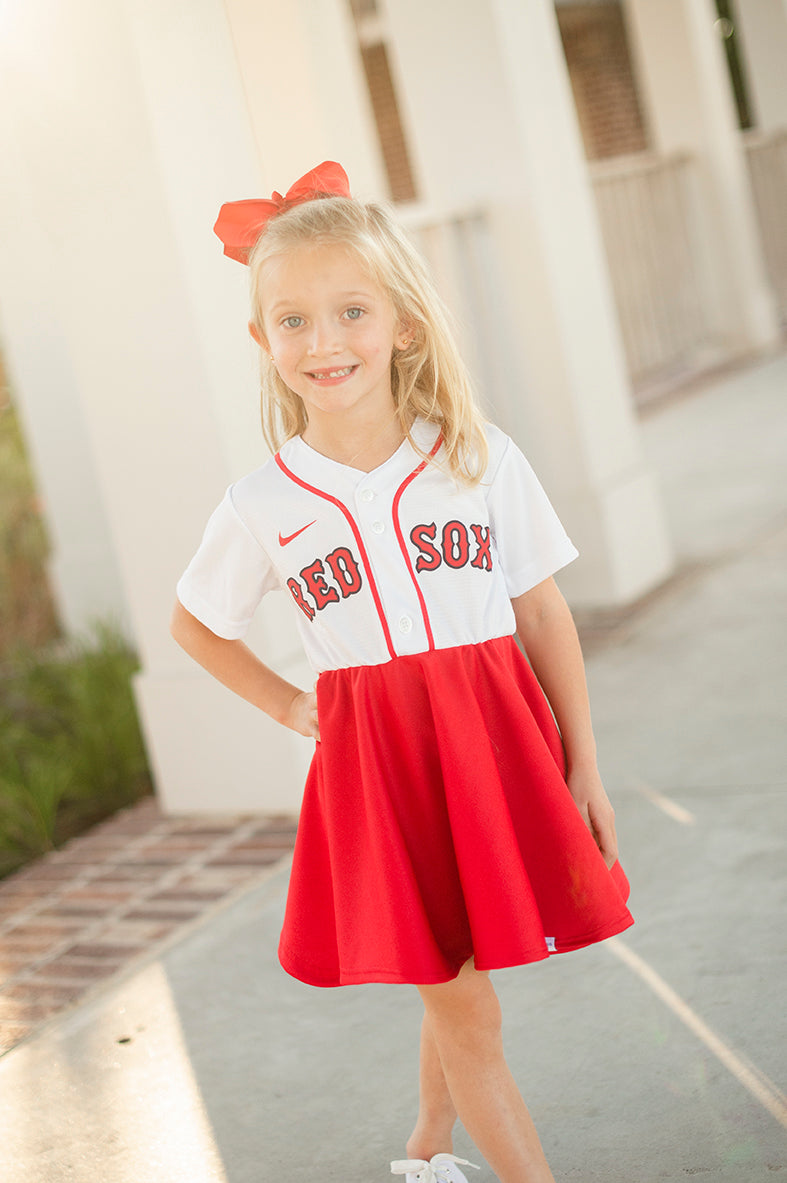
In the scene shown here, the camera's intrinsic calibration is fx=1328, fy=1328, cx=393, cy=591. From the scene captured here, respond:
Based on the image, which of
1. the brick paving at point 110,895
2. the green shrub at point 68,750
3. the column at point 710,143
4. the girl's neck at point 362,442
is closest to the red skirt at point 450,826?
the girl's neck at point 362,442

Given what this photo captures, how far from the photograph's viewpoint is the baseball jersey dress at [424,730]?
162 cm

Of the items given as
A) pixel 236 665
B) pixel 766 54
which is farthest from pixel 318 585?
pixel 766 54

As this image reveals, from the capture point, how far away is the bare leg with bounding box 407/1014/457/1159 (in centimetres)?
194

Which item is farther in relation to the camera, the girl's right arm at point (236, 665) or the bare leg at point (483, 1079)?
the girl's right arm at point (236, 665)

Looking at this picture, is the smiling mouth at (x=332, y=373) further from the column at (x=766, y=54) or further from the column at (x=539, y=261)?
the column at (x=766, y=54)

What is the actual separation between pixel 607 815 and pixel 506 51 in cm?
363

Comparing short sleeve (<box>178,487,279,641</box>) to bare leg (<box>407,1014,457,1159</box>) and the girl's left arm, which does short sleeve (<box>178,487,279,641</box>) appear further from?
bare leg (<box>407,1014,457,1159</box>)

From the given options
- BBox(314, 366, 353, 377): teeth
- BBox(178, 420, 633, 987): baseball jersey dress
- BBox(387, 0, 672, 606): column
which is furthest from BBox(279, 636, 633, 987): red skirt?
BBox(387, 0, 672, 606): column

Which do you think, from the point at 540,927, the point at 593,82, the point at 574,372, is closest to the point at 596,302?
the point at 574,372

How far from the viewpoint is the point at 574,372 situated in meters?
4.83

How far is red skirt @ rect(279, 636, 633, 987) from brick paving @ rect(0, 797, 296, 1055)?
141 centimetres

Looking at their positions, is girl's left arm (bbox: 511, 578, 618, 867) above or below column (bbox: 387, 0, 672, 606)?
below

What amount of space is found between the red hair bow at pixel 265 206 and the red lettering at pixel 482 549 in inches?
18.6

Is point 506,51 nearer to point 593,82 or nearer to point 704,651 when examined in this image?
point 704,651
